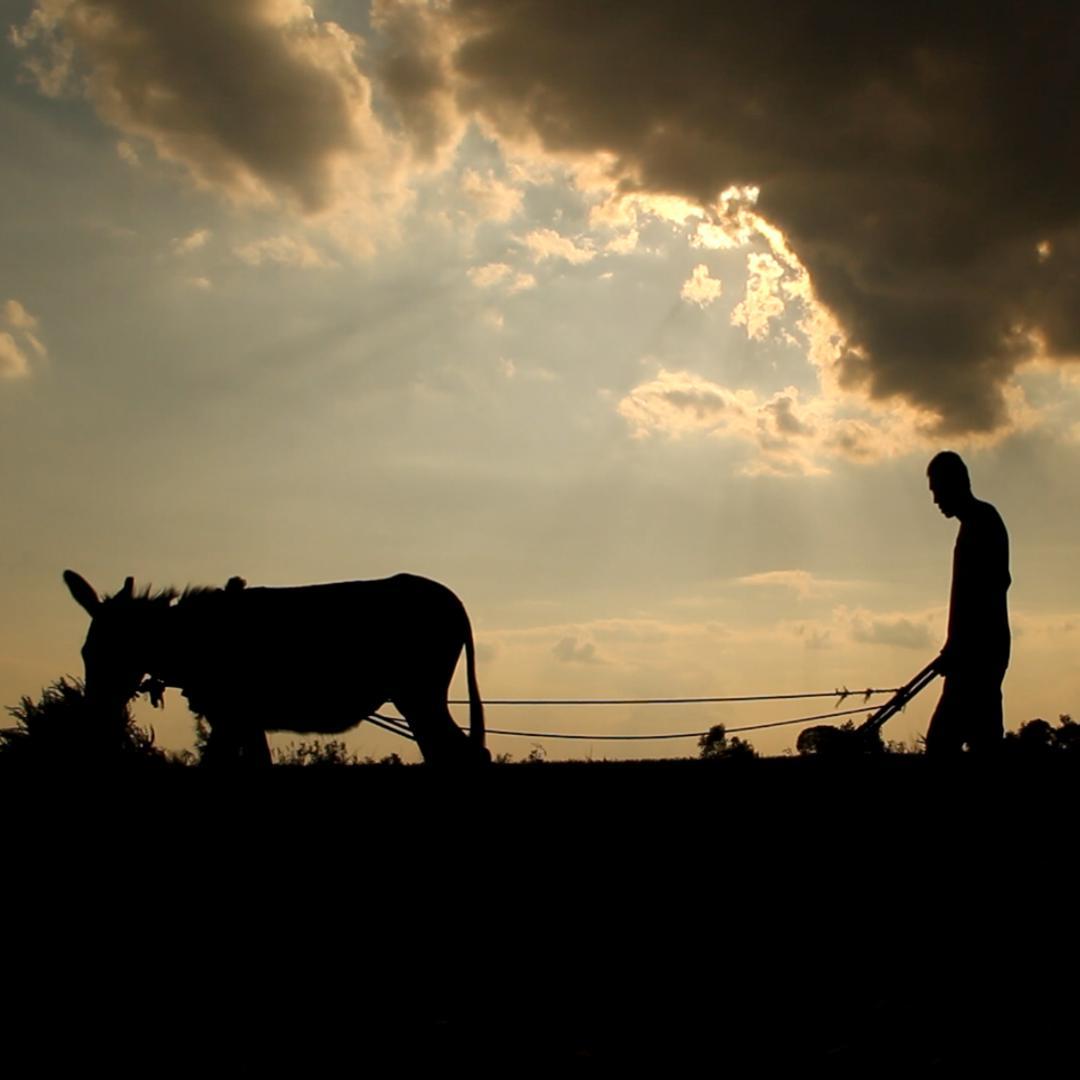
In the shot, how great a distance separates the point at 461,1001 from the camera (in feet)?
15.9

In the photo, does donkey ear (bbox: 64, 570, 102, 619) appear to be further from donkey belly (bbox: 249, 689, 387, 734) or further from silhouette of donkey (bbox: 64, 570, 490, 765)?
donkey belly (bbox: 249, 689, 387, 734)

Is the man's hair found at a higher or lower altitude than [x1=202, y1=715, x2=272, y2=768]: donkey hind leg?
higher

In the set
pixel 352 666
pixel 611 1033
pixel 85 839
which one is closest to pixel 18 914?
pixel 85 839

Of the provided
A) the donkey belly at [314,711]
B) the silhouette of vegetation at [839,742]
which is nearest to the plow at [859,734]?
the silhouette of vegetation at [839,742]

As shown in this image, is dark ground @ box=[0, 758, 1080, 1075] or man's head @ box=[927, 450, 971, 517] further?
man's head @ box=[927, 450, 971, 517]

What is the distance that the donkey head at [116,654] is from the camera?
1165 centimetres

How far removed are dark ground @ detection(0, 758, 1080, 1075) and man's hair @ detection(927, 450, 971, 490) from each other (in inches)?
82.1

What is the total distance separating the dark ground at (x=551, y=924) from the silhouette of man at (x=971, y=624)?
1.11 ft

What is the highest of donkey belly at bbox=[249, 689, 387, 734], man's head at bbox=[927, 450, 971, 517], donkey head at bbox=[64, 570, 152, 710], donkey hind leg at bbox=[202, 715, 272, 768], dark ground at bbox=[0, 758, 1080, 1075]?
man's head at bbox=[927, 450, 971, 517]

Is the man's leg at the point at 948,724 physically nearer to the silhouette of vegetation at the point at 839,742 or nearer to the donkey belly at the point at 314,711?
the silhouette of vegetation at the point at 839,742

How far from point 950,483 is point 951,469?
0.10 meters

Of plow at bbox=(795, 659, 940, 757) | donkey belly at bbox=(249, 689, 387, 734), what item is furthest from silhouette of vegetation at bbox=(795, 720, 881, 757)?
donkey belly at bbox=(249, 689, 387, 734)

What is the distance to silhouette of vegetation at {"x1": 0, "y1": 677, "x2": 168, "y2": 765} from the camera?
1128 cm

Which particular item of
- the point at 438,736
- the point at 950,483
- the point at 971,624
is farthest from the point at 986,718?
the point at 438,736
